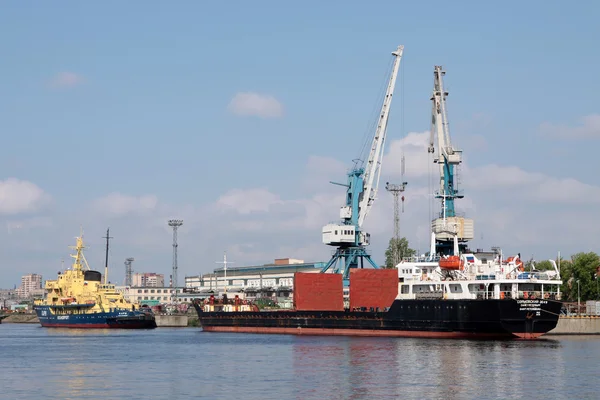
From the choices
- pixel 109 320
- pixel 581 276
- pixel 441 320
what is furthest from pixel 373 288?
pixel 109 320

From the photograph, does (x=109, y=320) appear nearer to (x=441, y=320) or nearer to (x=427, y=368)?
(x=441, y=320)

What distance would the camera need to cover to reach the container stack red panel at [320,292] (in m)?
98.1

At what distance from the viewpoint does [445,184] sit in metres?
109

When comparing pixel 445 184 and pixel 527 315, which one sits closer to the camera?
pixel 527 315

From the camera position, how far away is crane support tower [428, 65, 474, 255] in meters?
106

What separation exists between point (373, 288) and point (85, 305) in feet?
159

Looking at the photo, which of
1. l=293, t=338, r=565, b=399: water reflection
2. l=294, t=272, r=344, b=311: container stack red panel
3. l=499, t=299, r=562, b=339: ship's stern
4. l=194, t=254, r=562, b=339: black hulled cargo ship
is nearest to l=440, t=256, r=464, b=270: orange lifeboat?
l=194, t=254, r=562, b=339: black hulled cargo ship

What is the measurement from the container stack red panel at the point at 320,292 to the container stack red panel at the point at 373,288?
4035 mm

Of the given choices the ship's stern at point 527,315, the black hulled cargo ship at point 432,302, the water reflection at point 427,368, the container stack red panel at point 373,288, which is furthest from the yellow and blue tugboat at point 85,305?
the ship's stern at point 527,315

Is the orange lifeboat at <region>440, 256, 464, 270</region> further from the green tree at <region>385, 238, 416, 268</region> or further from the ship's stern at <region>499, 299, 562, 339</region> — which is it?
the green tree at <region>385, 238, 416, 268</region>

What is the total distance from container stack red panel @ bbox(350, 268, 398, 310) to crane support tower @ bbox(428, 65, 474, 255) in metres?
13.8

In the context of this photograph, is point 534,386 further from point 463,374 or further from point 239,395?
point 239,395

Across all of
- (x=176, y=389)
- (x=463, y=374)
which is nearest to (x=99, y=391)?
(x=176, y=389)

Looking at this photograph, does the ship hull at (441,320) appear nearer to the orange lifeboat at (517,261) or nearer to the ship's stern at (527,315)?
the ship's stern at (527,315)
